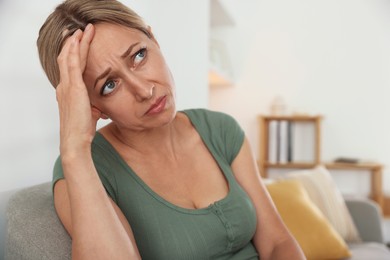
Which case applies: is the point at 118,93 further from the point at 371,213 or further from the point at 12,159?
the point at 371,213

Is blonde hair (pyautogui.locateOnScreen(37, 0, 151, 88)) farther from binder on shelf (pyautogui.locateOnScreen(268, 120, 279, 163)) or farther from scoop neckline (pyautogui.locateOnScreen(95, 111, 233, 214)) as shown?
binder on shelf (pyautogui.locateOnScreen(268, 120, 279, 163))

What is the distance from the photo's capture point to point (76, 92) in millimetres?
853

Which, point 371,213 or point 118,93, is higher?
point 118,93

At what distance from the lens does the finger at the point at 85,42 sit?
85cm

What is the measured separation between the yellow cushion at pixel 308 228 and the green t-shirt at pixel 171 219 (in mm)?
690

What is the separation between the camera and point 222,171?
1121mm

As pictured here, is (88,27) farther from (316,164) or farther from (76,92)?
(316,164)

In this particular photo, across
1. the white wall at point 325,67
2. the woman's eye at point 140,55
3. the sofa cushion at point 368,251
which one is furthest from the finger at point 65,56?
the white wall at point 325,67

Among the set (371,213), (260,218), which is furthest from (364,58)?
(260,218)

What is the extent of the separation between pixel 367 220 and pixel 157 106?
1687mm

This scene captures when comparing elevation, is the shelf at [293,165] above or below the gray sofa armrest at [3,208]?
below

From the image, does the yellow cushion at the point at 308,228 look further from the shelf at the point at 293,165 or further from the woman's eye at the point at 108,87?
the shelf at the point at 293,165

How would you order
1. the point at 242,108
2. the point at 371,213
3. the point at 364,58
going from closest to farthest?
the point at 371,213, the point at 364,58, the point at 242,108

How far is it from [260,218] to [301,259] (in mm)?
152
